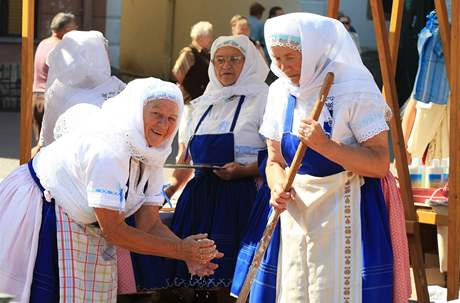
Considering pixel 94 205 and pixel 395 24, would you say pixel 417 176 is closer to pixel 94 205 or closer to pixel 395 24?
pixel 395 24

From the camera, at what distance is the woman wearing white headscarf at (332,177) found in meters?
4.39

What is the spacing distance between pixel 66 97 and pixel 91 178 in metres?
2.02

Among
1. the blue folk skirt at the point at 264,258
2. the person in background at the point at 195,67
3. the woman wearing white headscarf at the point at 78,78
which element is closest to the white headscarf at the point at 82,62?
the woman wearing white headscarf at the point at 78,78

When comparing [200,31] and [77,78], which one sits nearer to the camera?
[77,78]

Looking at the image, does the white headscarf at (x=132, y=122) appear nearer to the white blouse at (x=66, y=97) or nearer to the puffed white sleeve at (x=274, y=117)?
the puffed white sleeve at (x=274, y=117)

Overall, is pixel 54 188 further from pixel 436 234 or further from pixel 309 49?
pixel 436 234

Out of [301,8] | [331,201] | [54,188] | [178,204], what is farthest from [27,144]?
[301,8]

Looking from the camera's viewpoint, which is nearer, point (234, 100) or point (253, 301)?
point (253, 301)

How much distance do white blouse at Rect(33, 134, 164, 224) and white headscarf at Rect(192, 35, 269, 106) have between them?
4.32ft

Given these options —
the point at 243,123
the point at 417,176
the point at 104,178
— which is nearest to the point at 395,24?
the point at 417,176

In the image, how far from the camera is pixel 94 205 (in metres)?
4.21

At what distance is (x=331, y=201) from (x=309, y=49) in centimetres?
57

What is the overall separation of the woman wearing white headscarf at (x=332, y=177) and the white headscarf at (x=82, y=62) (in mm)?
1837

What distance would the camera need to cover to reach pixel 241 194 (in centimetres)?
570
